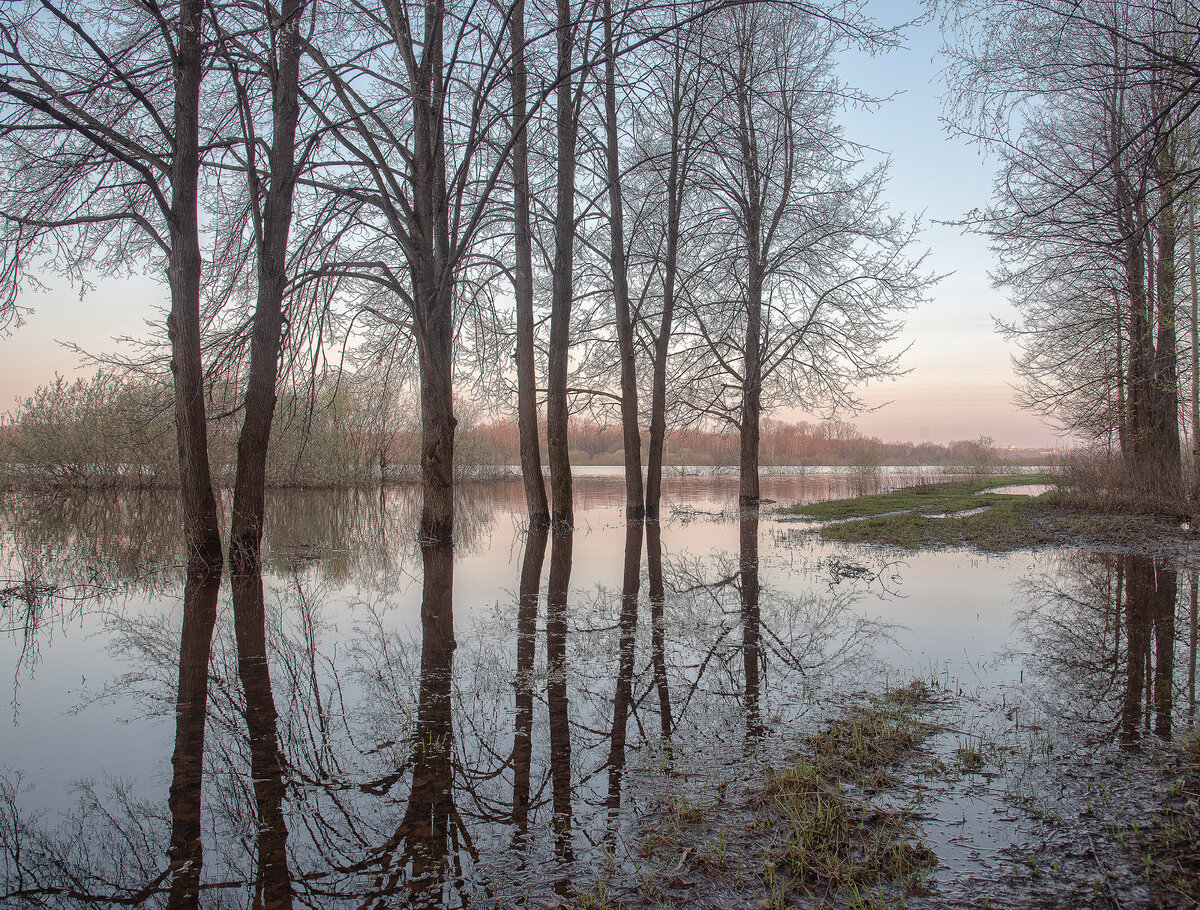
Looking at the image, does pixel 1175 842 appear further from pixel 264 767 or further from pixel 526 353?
pixel 526 353

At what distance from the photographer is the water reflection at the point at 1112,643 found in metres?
3.66

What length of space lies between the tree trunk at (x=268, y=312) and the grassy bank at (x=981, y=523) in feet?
29.3

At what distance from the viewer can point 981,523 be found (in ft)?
42.0

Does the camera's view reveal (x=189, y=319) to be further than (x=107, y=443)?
No

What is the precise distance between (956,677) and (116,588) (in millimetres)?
8395

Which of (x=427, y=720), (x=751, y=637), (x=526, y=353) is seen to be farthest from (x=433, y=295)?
(x=427, y=720)

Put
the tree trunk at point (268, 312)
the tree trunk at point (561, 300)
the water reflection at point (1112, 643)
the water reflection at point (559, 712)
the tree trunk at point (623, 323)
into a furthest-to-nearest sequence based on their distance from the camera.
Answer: the tree trunk at point (623, 323) < the tree trunk at point (561, 300) < the tree trunk at point (268, 312) < the water reflection at point (1112, 643) < the water reflection at point (559, 712)

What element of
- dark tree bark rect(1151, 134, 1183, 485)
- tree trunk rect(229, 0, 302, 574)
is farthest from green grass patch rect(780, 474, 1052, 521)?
tree trunk rect(229, 0, 302, 574)

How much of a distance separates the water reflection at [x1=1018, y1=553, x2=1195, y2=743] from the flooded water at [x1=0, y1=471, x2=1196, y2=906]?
0.03 metres

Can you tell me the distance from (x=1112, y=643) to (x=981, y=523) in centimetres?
857

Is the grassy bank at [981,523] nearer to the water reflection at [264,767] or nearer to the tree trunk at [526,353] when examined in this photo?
the tree trunk at [526,353]

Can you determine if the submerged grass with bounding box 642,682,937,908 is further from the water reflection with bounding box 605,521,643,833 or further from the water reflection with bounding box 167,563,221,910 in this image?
the water reflection with bounding box 167,563,221,910

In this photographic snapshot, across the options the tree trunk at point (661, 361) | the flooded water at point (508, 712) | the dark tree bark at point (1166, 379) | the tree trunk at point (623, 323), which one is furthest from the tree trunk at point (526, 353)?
the dark tree bark at point (1166, 379)

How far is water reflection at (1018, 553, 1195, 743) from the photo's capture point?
3.66 m
